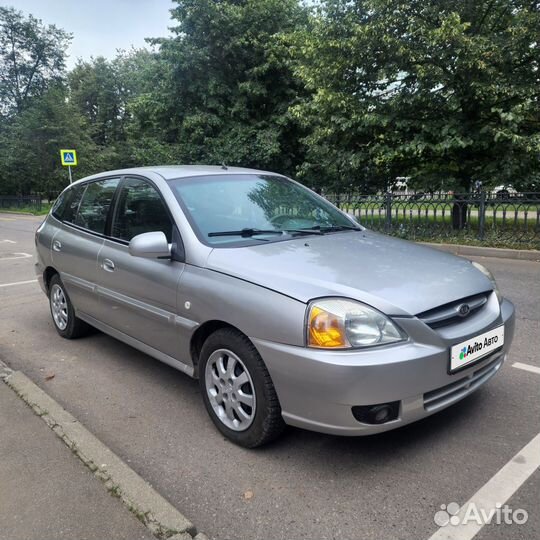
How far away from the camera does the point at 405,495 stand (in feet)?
7.57

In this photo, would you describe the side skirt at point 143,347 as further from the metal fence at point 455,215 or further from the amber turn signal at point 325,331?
the metal fence at point 455,215

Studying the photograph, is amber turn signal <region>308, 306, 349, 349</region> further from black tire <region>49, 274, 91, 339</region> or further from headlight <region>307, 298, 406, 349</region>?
black tire <region>49, 274, 91, 339</region>

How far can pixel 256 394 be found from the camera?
→ 2.59 m

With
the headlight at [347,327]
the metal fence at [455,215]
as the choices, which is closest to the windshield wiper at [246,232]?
the headlight at [347,327]

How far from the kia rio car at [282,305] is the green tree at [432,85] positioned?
27.3ft

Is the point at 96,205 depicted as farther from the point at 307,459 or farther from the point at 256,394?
the point at 307,459

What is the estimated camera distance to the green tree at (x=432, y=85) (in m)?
10.4

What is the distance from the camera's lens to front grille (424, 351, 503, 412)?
2461mm

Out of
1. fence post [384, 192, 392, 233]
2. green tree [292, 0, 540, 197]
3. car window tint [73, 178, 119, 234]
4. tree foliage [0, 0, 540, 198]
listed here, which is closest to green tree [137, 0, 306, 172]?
tree foliage [0, 0, 540, 198]

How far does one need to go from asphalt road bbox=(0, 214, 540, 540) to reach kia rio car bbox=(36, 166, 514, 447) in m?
0.25

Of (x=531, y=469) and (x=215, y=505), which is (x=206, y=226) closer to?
(x=215, y=505)

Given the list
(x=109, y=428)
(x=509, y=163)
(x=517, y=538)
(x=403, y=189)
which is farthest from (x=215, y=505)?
(x=403, y=189)

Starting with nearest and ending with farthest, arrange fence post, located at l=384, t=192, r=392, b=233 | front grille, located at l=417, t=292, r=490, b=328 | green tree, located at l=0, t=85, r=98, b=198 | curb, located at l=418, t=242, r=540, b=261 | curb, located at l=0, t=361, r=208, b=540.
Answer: curb, located at l=0, t=361, r=208, b=540 < front grille, located at l=417, t=292, r=490, b=328 < curb, located at l=418, t=242, r=540, b=261 < fence post, located at l=384, t=192, r=392, b=233 < green tree, located at l=0, t=85, r=98, b=198

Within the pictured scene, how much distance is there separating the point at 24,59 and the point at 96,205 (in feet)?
145
